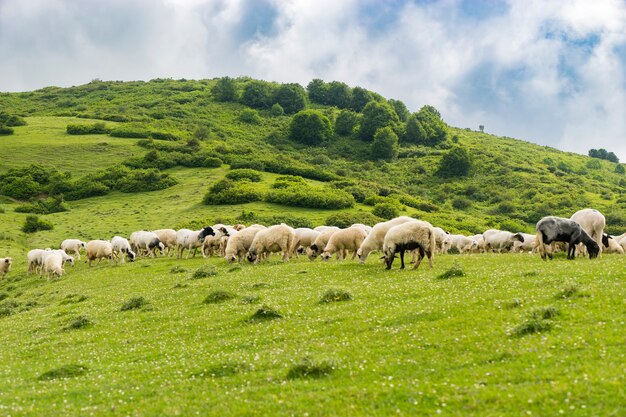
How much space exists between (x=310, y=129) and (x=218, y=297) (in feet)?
462

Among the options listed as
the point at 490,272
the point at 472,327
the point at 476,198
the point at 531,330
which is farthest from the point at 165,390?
the point at 476,198

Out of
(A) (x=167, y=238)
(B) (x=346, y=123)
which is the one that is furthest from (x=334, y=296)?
(B) (x=346, y=123)

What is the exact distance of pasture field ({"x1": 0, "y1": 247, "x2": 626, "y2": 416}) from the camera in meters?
9.52

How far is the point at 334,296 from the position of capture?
19.2m

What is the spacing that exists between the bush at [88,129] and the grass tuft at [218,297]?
11448 centimetres

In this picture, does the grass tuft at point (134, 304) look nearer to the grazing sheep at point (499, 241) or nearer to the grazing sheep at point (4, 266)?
the grazing sheep at point (4, 266)

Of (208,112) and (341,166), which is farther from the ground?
(208,112)

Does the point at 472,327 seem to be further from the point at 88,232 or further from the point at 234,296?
the point at 88,232

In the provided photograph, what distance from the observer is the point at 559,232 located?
1014 inches

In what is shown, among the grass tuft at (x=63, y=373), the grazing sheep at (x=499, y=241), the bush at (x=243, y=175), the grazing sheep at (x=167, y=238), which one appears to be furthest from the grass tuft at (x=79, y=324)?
the bush at (x=243, y=175)

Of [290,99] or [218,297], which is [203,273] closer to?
[218,297]

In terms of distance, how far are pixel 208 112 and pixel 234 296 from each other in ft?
533

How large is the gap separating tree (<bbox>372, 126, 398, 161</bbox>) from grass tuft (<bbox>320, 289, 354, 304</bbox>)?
134520mm

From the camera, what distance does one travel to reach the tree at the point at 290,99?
19550 centimetres
